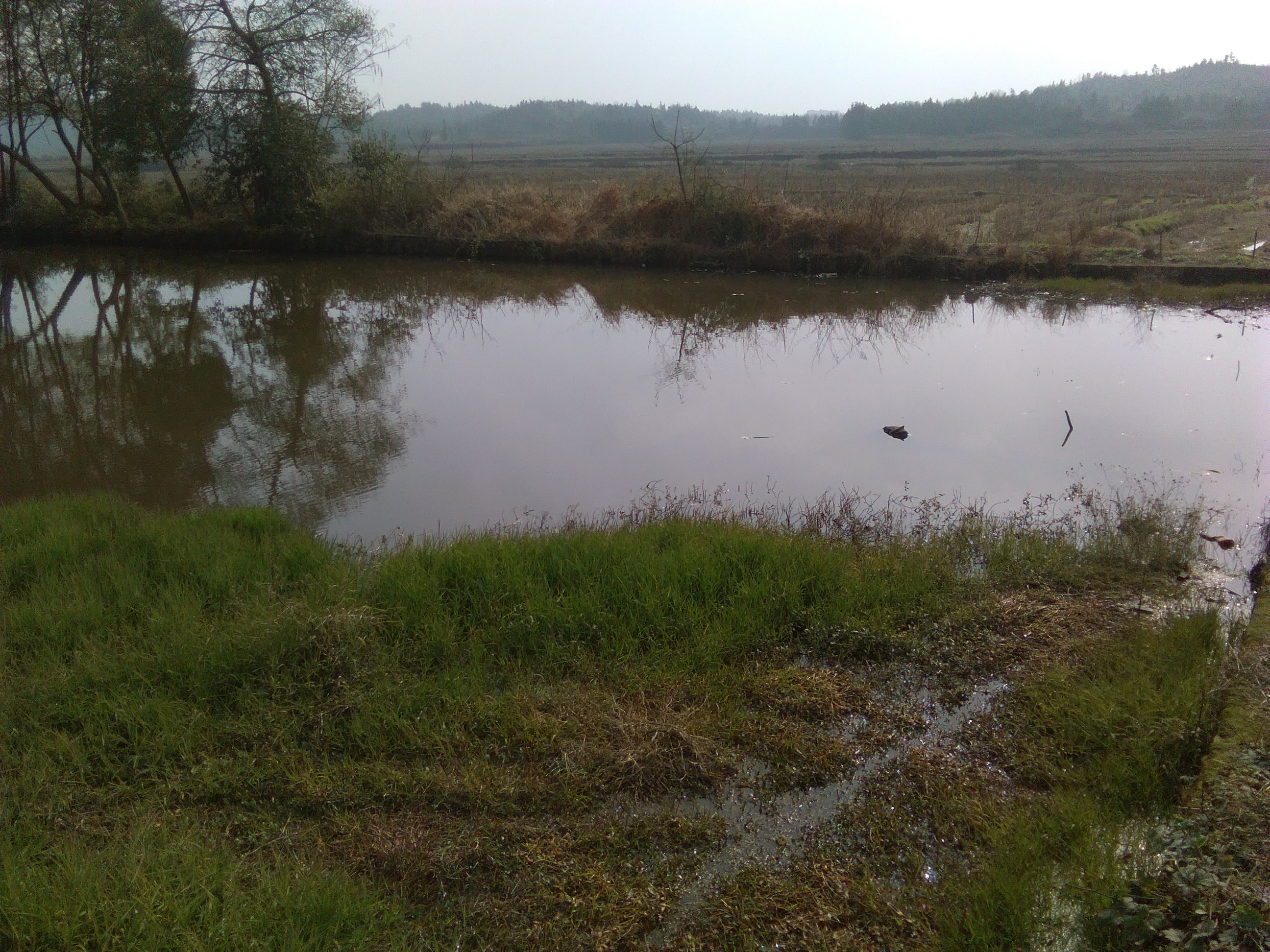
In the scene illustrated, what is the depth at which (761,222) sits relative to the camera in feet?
46.9


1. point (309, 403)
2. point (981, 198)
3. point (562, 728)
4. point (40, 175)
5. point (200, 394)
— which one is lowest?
point (562, 728)


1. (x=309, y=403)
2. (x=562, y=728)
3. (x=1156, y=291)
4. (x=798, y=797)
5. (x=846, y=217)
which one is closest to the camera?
(x=798, y=797)

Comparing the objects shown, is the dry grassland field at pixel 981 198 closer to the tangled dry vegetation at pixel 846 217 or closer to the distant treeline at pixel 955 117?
the tangled dry vegetation at pixel 846 217

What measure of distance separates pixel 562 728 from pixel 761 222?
12.5 meters

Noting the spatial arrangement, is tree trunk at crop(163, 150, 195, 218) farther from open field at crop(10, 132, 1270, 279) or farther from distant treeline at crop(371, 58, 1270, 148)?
distant treeline at crop(371, 58, 1270, 148)

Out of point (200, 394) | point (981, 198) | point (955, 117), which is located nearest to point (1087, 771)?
point (200, 394)

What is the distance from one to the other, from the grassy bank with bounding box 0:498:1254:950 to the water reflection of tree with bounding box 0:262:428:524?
4.45ft

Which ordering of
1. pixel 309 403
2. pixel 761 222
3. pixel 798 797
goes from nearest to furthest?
pixel 798 797 → pixel 309 403 → pixel 761 222

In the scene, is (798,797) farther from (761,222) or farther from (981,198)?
(981,198)

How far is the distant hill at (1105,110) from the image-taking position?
57.1 meters

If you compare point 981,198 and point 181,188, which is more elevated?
point 181,188

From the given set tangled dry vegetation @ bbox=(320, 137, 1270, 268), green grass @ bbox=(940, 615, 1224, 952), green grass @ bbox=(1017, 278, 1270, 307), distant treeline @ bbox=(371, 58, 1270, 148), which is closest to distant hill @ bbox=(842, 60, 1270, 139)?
distant treeline @ bbox=(371, 58, 1270, 148)

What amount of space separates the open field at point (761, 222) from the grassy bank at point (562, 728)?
31.6ft

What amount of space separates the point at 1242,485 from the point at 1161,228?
38.8 ft
